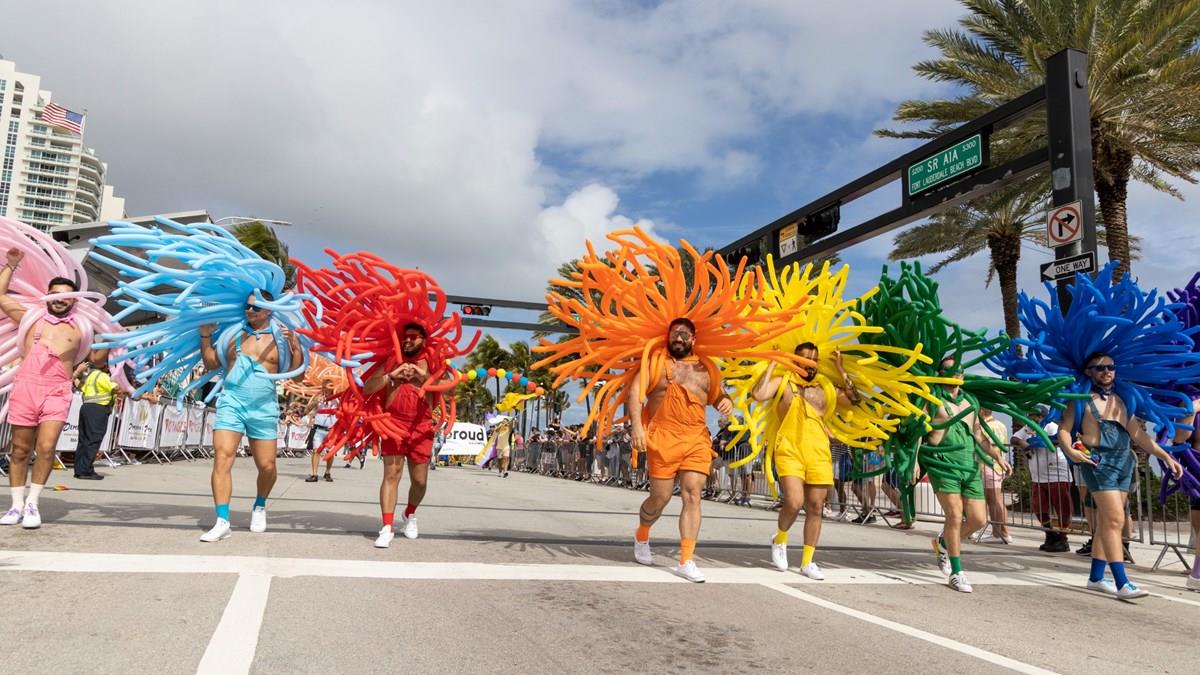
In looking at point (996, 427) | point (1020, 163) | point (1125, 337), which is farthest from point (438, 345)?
point (1020, 163)

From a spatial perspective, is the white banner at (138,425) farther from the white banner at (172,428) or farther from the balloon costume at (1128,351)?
the balloon costume at (1128,351)

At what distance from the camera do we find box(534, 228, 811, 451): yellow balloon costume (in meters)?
5.95

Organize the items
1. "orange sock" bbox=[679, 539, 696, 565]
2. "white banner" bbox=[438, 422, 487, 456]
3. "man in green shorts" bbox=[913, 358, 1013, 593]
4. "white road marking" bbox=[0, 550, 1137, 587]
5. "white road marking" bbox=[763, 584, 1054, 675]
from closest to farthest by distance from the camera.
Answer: "white road marking" bbox=[763, 584, 1054, 675], "white road marking" bbox=[0, 550, 1137, 587], "orange sock" bbox=[679, 539, 696, 565], "man in green shorts" bbox=[913, 358, 1013, 593], "white banner" bbox=[438, 422, 487, 456]

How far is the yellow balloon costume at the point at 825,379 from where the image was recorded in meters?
6.11

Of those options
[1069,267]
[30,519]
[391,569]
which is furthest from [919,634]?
[1069,267]

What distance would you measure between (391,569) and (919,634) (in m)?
3.16

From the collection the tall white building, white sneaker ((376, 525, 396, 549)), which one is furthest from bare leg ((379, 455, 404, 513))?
the tall white building

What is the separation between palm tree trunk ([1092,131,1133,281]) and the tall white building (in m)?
168

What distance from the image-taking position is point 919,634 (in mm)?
4203

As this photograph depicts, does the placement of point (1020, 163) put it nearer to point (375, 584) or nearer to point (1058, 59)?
point (1058, 59)

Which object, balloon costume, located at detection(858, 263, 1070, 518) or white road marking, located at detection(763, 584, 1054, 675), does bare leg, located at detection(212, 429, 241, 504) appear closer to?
white road marking, located at detection(763, 584, 1054, 675)

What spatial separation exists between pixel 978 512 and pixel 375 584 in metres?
4.59

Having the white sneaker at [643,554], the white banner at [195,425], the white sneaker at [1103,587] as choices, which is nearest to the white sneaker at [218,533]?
the white sneaker at [643,554]

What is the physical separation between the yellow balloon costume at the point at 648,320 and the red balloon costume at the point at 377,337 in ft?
3.51
